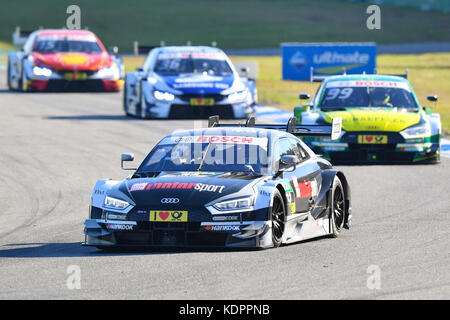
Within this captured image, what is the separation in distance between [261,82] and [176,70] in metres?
14.2

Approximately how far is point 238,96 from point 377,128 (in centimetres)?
648

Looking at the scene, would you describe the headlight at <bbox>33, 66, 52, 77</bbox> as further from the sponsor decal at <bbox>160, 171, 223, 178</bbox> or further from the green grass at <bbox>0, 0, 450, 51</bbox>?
the green grass at <bbox>0, 0, 450, 51</bbox>

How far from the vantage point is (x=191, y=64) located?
2512cm

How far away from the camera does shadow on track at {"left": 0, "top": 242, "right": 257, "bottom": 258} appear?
10.5 meters

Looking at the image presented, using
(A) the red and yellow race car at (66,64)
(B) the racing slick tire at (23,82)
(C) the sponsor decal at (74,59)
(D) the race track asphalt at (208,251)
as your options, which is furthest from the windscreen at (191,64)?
(B) the racing slick tire at (23,82)

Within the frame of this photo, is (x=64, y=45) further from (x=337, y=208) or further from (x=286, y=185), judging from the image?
(x=286, y=185)

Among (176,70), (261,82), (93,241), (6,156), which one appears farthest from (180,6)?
(93,241)

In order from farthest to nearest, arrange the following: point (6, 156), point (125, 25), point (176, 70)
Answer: point (125, 25), point (176, 70), point (6, 156)

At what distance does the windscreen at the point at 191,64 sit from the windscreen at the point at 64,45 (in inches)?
227

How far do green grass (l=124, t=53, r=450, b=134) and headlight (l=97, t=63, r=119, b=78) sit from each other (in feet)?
12.5

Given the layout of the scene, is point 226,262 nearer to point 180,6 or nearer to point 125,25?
point 125,25

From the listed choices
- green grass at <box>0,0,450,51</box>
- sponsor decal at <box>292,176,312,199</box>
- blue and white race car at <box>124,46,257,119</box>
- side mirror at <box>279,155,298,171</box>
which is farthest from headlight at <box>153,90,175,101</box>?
green grass at <box>0,0,450,51</box>

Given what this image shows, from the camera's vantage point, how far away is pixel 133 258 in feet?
33.0
